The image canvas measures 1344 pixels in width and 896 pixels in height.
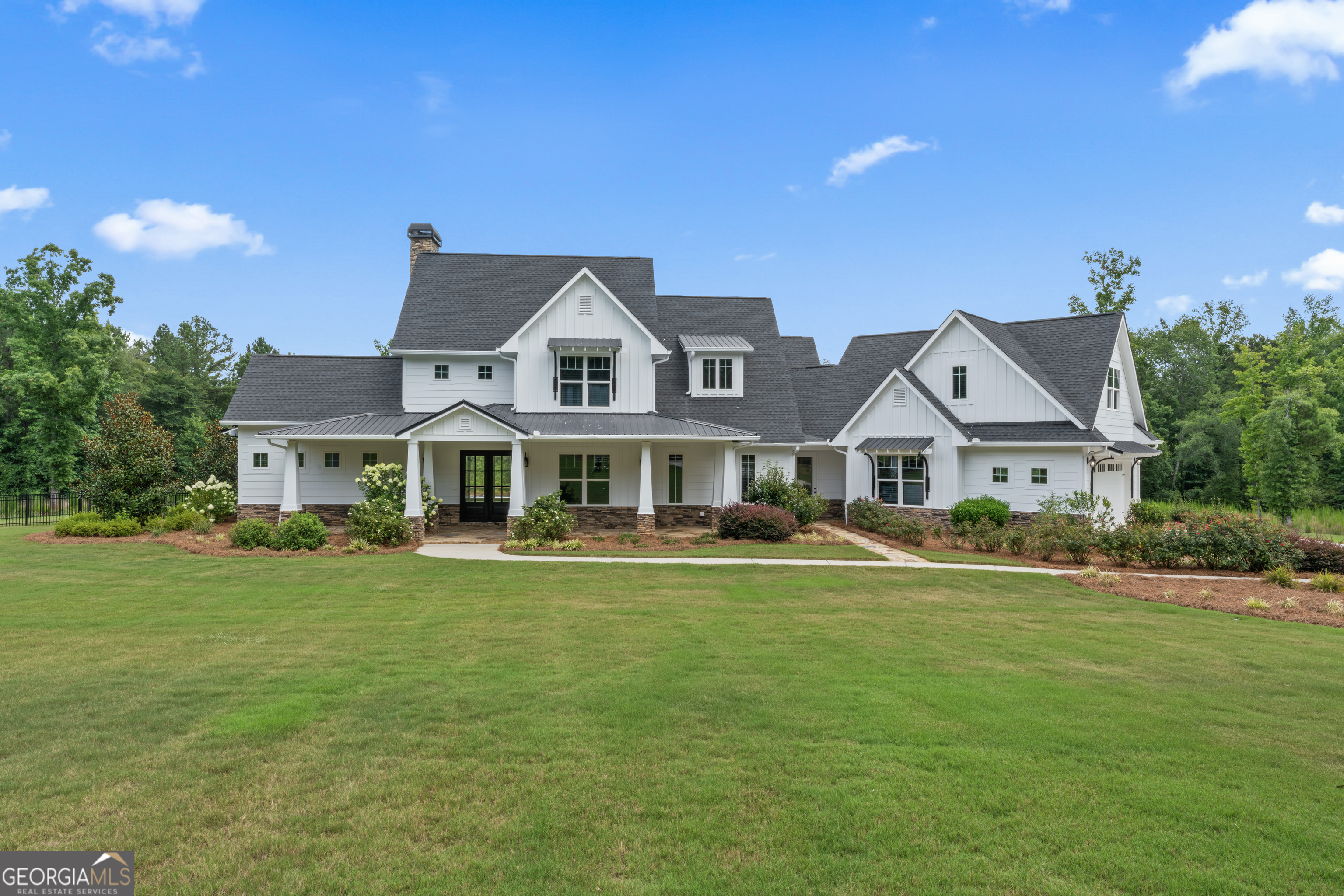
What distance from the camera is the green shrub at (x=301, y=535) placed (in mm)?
17734

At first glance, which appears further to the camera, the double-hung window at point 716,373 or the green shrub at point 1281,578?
the double-hung window at point 716,373

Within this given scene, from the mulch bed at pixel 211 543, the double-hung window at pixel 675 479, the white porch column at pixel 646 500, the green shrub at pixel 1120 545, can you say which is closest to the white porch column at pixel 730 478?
the double-hung window at pixel 675 479

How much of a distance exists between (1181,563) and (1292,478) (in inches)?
813

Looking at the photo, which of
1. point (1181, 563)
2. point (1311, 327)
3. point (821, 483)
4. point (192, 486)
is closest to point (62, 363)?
point (192, 486)

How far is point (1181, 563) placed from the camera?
56.5 ft

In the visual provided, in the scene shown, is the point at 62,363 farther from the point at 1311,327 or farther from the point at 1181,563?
the point at 1311,327

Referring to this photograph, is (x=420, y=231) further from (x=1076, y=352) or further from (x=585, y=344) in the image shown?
(x=1076, y=352)

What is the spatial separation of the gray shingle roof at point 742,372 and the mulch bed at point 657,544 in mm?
4737

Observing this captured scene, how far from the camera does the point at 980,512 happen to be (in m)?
21.5

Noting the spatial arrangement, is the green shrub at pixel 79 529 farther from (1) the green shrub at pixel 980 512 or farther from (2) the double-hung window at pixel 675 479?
(1) the green shrub at pixel 980 512

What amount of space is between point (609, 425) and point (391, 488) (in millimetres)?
6746

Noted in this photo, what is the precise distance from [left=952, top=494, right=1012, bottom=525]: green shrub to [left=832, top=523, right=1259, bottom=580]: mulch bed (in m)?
1.18

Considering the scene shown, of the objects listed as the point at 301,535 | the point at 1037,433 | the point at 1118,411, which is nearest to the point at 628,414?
the point at 301,535

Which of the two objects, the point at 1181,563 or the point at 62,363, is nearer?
the point at 1181,563
